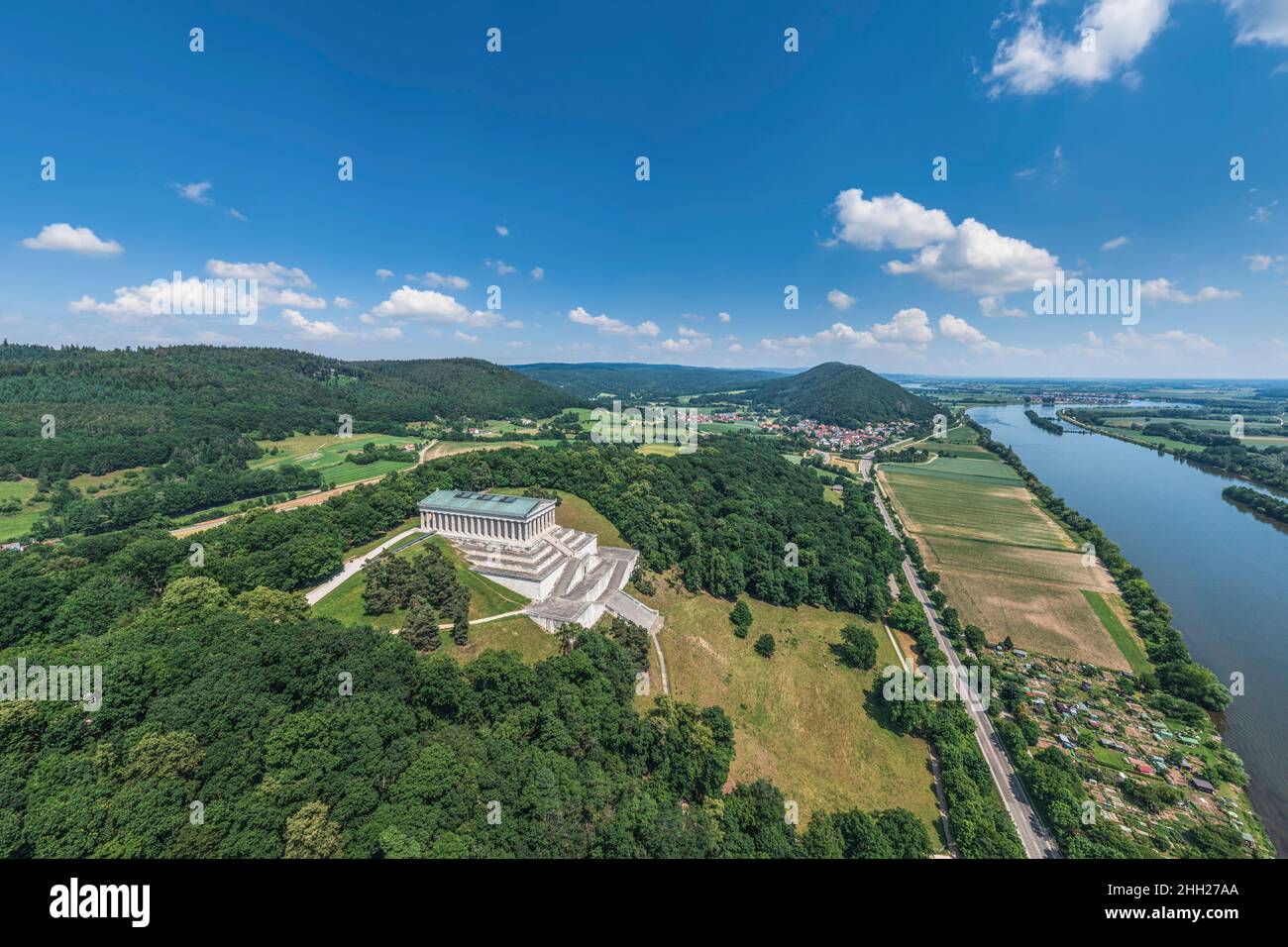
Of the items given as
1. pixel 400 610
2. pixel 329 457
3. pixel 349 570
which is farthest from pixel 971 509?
pixel 329 457

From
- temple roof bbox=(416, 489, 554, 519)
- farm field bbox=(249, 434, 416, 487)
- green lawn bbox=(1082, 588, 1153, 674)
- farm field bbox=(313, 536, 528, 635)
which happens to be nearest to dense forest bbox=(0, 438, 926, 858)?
farm field bbox=(313, 536, 528, 635)

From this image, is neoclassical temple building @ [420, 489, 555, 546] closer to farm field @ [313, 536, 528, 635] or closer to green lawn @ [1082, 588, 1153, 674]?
farm field @ [313, 536, 528, 635]

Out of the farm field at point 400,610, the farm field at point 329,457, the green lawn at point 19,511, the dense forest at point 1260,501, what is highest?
the farm field at point 329,457

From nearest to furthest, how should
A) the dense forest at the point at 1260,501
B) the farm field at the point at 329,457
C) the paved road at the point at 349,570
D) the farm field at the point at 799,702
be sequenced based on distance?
the farm field at the point at 799,702
the paved road at the point at 349,570
the farm field at the point at 329,457
the dense forest at the point at 1260,501

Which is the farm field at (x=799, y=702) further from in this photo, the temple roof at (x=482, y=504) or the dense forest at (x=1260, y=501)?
the dense forest at (x=1260, y=501)

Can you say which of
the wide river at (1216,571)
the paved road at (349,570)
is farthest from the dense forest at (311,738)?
the wide river at (1216,571)

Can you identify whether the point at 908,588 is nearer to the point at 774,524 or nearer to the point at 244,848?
the point at 774,524
